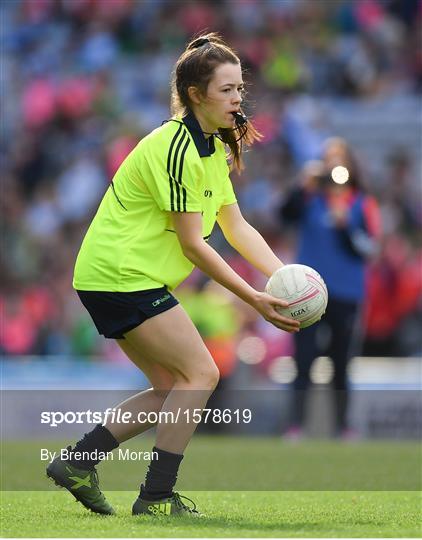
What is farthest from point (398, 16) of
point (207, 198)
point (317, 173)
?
point (207, 198)

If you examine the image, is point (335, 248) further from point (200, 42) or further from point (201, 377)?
point (201, 377)

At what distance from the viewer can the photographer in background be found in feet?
34.3

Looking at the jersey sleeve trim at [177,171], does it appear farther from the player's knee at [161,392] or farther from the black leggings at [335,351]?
the black leggings at [335,351]

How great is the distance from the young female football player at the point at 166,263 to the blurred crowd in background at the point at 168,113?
21.3 ft

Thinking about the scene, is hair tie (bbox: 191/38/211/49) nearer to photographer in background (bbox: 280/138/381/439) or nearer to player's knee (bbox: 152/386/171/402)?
player's knee (bbox: 152/386/171/402)

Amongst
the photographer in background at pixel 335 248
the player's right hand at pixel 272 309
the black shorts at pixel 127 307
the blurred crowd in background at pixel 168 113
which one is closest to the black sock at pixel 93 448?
the black shorts at pixel 127 307

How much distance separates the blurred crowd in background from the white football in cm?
→ 660

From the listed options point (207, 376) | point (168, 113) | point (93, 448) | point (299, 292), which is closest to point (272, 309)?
point (299, 292)

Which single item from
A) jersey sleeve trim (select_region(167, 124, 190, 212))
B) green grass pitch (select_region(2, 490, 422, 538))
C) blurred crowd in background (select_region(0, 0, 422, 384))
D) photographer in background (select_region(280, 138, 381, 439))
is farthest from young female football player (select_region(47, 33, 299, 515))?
blurred crowd in background (select_region(0, 0, 422, 384))

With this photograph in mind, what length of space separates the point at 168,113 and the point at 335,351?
642 cm

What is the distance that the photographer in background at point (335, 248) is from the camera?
10461 mm

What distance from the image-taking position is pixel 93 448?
Result: 19.5 feet

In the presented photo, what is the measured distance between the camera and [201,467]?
8406 mm

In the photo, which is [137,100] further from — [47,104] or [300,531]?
[300,531]
